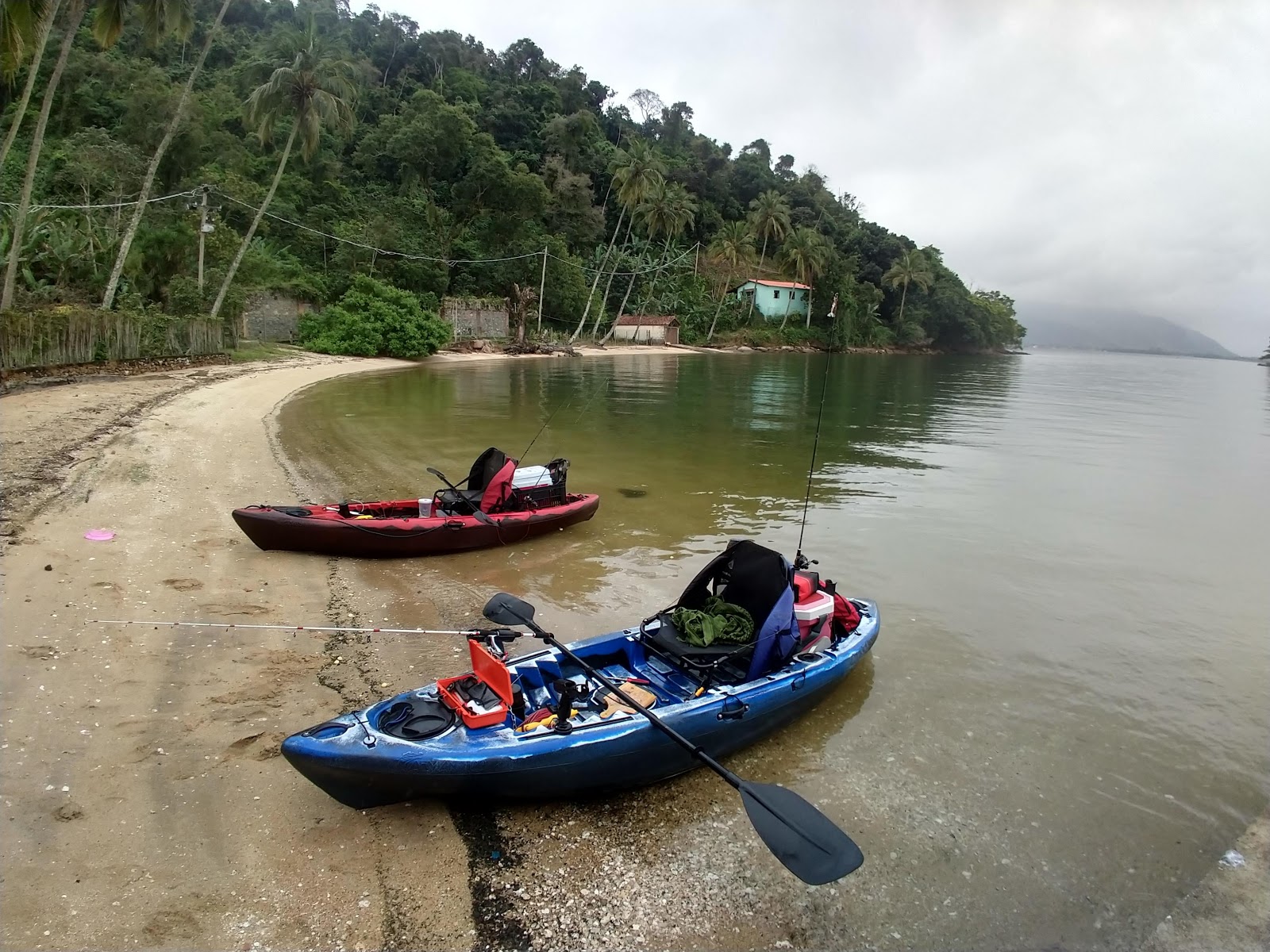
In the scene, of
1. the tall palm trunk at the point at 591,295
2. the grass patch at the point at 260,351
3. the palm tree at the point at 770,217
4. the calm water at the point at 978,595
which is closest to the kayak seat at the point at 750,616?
the calm water at the point at 978,595

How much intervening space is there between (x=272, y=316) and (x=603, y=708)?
123 feet

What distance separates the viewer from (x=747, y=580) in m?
6.36

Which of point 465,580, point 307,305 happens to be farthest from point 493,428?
point 307,305

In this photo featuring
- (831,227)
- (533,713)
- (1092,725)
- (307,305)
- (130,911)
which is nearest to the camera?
(130,911)

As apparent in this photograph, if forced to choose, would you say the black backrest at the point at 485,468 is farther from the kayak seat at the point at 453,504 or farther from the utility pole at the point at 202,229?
the utility pole at the point at 202,229

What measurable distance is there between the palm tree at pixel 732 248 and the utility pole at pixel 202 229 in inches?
1922

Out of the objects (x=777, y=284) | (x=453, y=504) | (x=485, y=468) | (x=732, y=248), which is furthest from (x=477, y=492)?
(x=777, y=284)

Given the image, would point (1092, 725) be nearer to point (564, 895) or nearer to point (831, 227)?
point (564, 895)

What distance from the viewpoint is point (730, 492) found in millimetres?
14234

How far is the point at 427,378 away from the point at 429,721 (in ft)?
91.0

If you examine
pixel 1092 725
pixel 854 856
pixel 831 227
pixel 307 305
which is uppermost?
pixel 831 227

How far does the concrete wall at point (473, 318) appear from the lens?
151 ft

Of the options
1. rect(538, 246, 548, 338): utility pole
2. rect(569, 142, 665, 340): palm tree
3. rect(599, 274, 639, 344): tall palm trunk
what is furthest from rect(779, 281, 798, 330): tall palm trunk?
rect(538, 246, 548, 338): utility pole

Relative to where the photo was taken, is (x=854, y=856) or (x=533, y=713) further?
(x=533, y=713)
